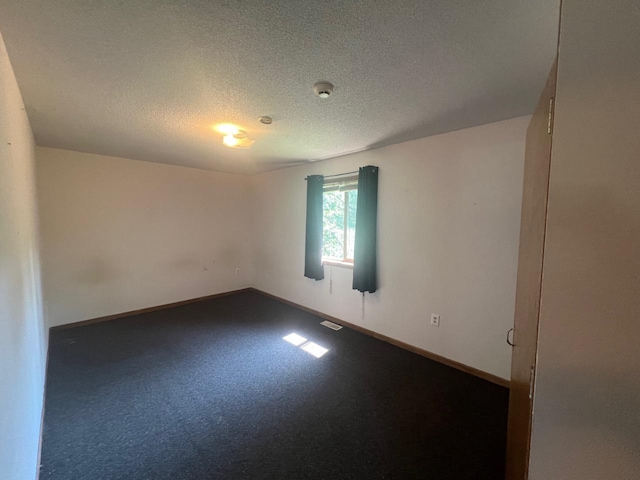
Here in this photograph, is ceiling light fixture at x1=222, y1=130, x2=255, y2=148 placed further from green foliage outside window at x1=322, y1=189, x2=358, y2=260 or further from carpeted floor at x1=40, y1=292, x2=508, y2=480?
carpeted floor at x1=40, y1=292, x2=508, y2=480

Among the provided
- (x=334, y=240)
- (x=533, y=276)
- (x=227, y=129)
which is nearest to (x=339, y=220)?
(x=334, y=240)

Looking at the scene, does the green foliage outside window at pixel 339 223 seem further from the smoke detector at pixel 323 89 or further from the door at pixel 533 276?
the door at pixel 533 276

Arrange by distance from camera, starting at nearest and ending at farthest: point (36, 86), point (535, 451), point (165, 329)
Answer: point (535, 451), point (36, 86), point (165, 329)

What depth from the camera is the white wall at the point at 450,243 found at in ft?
7.05

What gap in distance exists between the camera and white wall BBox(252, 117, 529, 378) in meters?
2.15

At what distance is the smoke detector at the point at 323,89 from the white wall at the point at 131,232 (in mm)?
3308

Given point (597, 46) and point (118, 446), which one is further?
point (118, 446)

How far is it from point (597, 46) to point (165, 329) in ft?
13.4

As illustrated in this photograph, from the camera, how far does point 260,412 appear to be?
1882mm

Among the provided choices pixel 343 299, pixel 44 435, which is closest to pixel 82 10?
pixel 44 435

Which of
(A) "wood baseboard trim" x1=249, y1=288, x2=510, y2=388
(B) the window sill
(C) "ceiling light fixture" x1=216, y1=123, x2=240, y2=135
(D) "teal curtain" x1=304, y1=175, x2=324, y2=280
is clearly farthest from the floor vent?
(C) "ceiling light fixture" x1=216, y1=123, x2=240, y2=135

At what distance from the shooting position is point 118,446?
1.61 m

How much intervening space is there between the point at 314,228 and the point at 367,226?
0.93m

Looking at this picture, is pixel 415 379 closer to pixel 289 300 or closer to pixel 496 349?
pixel 496 349
